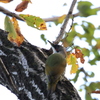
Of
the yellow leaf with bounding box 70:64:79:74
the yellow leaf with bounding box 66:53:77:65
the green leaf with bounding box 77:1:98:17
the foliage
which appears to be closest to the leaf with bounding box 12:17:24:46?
the foliage

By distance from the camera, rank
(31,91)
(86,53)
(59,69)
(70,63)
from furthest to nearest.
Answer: (86,53) < (70,63) < (59,69) < (31,91)

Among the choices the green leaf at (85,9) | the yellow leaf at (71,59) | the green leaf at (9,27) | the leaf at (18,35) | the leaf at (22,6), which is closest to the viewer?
the green leaf at (9,27)

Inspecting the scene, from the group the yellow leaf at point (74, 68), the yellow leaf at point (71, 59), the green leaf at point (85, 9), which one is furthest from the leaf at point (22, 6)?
the yellow leaf at point (74, 68)

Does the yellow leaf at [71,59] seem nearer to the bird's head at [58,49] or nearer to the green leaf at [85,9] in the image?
Answer: the bird's head at [58,49]

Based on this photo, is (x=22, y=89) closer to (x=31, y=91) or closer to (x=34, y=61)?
(x=31, y=91)

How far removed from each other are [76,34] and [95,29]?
0.25 metres

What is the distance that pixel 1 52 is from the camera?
2064 mm

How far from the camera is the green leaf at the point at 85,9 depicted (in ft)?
7.17

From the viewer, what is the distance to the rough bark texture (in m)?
1.91

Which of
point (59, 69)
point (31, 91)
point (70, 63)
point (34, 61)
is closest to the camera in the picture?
point (31, 91)

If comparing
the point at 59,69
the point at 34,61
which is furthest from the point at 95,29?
the point at 34,61

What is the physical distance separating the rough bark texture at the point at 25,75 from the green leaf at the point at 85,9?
521mm

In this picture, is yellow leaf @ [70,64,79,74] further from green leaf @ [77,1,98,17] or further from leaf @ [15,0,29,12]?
leaf @ [15,0,29,12]

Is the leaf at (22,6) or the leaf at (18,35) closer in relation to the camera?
the leaf at (18,35)
